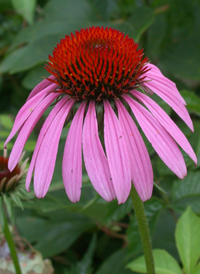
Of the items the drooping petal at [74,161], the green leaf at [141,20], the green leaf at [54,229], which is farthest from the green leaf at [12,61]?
the drooping petal at [74,161]

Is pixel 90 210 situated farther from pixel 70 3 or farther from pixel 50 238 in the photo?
pixel 70 3

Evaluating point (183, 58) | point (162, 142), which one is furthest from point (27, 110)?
point (183, 58)

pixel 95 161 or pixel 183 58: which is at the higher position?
pixel 95 161

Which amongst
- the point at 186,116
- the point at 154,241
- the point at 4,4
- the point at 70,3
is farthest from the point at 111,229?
the point at 4,4

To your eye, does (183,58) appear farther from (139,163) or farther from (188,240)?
(139,163)

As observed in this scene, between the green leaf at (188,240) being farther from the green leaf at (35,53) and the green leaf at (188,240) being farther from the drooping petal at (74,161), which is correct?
the green leaf at (35,53)
